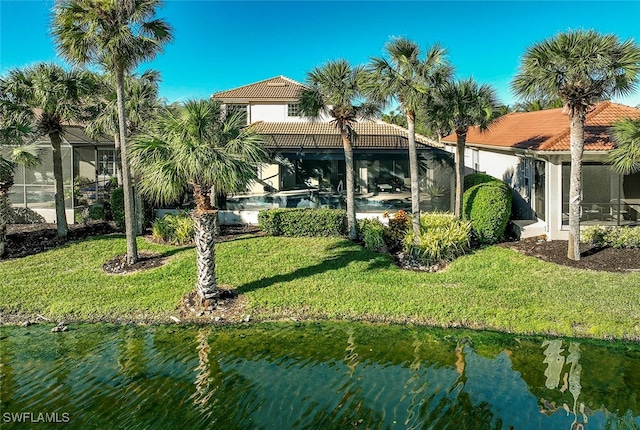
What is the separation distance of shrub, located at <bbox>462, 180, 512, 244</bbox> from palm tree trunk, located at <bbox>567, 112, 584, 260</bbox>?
2.52 metres

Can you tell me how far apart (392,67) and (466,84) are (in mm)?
3610

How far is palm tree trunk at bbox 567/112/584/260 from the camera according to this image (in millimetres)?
15859

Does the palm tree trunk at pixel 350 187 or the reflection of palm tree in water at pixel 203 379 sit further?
the palm tree trunk at pixel 350 187

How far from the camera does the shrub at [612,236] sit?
667 inches

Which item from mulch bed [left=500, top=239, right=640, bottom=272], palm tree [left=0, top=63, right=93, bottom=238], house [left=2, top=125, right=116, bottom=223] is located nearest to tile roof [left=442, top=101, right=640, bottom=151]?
mulch bed [left=500, top=239, right=640, bottom=272]

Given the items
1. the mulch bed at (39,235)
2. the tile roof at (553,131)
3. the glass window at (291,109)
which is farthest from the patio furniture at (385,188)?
the mulch bed at (39,235)

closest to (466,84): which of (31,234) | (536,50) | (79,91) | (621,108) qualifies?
(536,50)

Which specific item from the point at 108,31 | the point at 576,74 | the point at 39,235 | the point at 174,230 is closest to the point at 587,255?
the point at 576,74

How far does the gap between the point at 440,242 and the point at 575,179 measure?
4546 millimetres

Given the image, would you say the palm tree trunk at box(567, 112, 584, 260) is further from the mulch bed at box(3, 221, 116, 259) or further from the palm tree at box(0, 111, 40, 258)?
the palm tree at box(0, 111, 40, 258)

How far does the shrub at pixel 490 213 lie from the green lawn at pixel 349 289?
0.91 metres

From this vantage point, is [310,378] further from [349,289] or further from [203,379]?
[349,289]

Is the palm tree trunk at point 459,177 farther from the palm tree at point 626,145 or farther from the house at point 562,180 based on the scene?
the palm tree at point 626,145

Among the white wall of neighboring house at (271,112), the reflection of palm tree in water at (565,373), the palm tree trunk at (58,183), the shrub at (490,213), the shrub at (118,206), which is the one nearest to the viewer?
the reflection of palm tree in water at (565,373)
